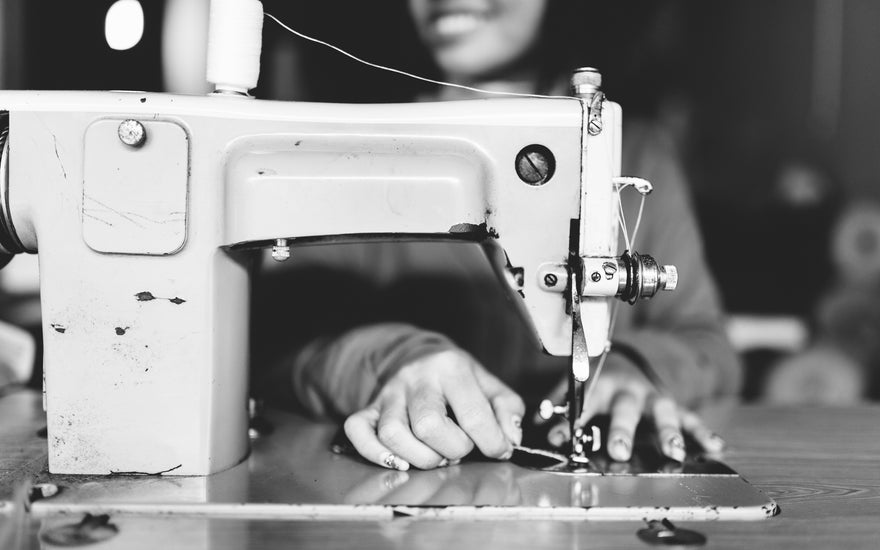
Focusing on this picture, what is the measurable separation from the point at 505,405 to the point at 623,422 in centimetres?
15

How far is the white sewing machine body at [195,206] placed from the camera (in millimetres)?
772

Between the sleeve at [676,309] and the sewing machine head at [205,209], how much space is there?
481 millimetres

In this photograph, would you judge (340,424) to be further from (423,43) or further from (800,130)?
(800,130)

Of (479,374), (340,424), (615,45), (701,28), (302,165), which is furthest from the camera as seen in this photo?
(701,28)

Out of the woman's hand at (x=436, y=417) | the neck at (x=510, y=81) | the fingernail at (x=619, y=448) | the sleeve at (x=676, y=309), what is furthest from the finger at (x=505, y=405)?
the neck at (x=510, y=81)

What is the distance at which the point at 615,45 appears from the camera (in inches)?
77.2

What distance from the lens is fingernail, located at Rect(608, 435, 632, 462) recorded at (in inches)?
33.6

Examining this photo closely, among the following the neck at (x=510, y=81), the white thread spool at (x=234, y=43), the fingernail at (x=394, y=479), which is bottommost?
the fingernail at (x=394, y=479)

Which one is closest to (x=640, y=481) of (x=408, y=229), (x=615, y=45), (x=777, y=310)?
(x=408, y=229)

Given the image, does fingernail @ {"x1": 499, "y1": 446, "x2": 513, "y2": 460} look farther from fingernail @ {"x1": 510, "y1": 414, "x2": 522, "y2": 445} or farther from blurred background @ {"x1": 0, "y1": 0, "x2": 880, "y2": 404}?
blurred background @ {"x1": 0, "y1": 0, "x2": 880, "y2": 404}

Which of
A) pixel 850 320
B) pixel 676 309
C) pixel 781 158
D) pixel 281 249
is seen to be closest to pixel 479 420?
pixel 281 249

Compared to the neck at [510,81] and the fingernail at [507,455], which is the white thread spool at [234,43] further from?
the neck at [510,81]

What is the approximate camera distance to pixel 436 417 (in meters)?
0.81

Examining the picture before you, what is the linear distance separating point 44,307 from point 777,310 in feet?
7.71
